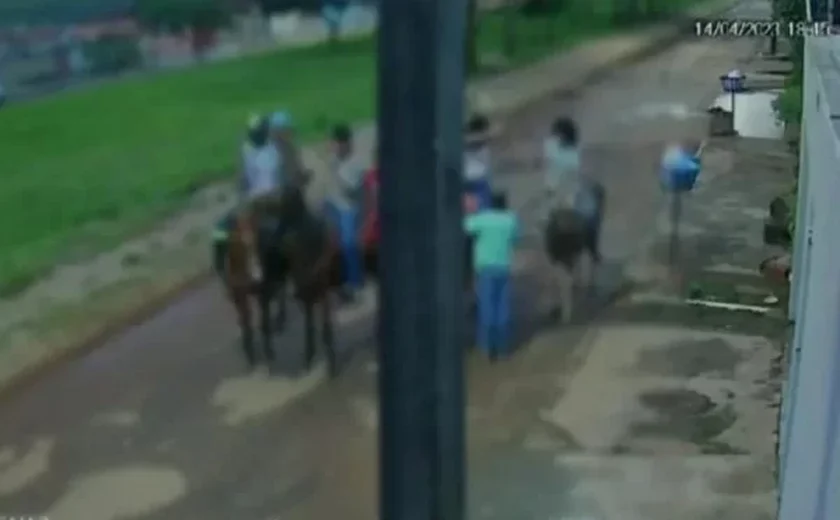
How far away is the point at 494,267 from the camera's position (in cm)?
127

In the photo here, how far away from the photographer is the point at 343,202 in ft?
4.16

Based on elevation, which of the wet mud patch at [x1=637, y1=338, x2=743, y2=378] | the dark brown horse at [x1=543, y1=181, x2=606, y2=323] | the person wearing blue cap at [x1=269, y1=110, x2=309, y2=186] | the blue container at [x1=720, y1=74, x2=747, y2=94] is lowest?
the wet mud patch at [x1=637, y1=338, x2=743, y2=378]

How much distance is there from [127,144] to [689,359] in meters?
0.65

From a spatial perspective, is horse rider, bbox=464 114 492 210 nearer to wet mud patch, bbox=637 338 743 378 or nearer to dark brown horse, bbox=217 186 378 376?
dark brown horse, bbox=217 186 378 376

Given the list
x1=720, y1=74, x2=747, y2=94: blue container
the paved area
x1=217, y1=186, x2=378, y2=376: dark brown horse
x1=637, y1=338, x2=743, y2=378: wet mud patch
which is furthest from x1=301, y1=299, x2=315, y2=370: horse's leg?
x1=720, y1=74, x2=747, y2=94: blue container

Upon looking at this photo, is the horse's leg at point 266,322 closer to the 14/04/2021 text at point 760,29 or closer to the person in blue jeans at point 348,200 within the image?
the person in blue jeans at point 348,200

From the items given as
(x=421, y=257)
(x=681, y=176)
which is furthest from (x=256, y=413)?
(x=681, y=176)

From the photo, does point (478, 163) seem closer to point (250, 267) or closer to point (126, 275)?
point (250, 267)

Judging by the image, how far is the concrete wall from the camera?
82 cm

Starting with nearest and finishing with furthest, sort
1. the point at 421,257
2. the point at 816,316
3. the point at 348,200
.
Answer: the point at 816,316, the point at 421,257, the point at 348,200

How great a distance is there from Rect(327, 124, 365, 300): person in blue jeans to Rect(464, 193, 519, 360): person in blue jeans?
12 centimetres

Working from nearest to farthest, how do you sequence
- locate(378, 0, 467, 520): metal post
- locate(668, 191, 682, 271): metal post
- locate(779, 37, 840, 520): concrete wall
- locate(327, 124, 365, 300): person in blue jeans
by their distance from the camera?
1. locate(779, 37, 840, 520): concrete wall
2. locate(378, 0, 467, 520): metal post
3. locate(327, 124, 365, 300): person in blue jeans
4. locate(668, 191, 682, 271): metal post

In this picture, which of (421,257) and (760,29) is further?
(760,29)

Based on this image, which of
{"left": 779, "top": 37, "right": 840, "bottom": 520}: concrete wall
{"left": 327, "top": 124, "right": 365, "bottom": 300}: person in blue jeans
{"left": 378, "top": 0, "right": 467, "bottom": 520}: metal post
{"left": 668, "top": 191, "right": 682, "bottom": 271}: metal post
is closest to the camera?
{"left": 779, "top": 37, "right": 840, "bottom": 520}: concrete wall
